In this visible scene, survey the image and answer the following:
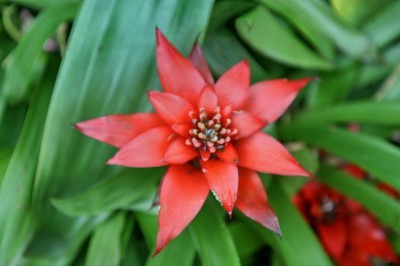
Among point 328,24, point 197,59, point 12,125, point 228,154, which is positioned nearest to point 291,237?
point 228,154

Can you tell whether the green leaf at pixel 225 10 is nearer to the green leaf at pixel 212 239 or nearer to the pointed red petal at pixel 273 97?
the pointed red petal at pixel 273 97

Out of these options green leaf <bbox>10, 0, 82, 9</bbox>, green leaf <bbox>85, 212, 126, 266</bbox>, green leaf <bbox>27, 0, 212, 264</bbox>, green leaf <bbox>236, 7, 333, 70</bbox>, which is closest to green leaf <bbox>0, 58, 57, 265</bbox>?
green leaf <bbox>27, 0, 212, 264</bbox>

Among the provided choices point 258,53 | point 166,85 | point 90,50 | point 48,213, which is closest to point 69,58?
point 90,50

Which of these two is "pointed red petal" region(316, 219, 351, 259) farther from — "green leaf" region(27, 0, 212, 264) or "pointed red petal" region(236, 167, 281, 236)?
"green leaf" region(27, 0, 212, 264)

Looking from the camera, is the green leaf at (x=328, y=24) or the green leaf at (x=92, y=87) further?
the green leaf at (x=328, y=24)

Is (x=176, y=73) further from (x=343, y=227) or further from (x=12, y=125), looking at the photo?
(x=343, y=227)

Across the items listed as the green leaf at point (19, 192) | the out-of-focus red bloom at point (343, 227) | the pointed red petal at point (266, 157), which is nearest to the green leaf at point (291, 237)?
the out-of-focus red bloom at point (343, 227)
